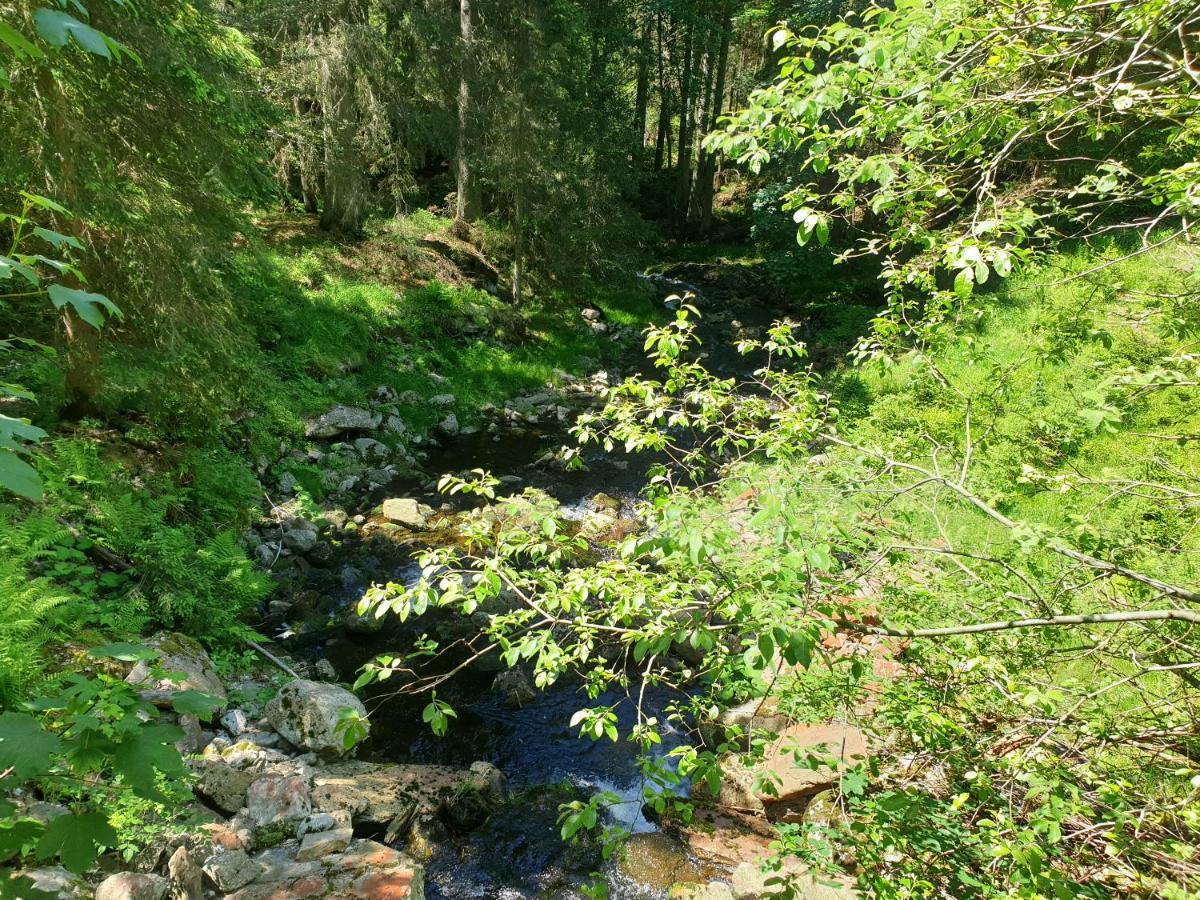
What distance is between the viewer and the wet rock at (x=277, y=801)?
14.8 feet

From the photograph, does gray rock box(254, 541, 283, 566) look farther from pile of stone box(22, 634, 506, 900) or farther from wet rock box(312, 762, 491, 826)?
wet rock box(312, 762, 491, 826)

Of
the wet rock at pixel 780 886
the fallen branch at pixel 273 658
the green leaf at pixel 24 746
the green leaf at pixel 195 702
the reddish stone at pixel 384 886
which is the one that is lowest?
the wet rock at pixel 780 886

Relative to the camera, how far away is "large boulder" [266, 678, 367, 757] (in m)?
5.41

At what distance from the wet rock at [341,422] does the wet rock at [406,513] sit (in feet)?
7.39

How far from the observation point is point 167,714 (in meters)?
4.70

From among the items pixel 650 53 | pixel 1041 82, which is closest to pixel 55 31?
pixel 1041 82

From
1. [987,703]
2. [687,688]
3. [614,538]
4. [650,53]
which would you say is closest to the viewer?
[987,703]

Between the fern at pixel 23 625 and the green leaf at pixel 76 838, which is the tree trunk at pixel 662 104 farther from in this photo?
the green leaf at pixel 76 838

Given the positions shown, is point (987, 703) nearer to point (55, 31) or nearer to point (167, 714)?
point (55, 31)

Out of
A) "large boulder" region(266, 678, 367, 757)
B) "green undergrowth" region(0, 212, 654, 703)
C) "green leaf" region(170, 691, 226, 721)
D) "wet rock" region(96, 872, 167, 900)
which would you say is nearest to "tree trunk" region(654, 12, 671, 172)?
"green undergrowth" region(0, 212, 654, 703)

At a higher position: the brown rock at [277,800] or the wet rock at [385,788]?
the brown rock at [277,800]

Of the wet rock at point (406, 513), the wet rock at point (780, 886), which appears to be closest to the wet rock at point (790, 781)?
the wet rock at point (780, 886)

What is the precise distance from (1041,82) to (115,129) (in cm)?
749

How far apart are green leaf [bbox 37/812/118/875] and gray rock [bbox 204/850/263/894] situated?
3.34 m
